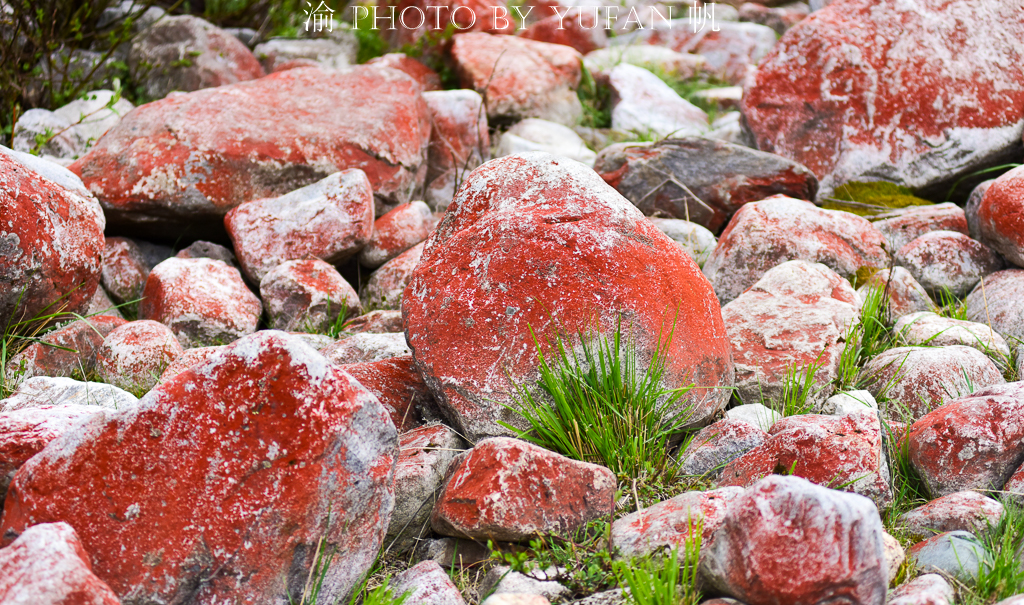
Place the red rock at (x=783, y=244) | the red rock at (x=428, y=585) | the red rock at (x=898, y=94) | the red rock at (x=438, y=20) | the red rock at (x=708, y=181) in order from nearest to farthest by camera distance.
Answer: the red rock at (x=428, y=585), the red rock at (x=783, y=244), the red rock at (x=708, y=181), the red rock at (x=898, y=94), the red rock at (x=438, y=20)

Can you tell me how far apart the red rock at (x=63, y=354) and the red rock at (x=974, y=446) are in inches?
112


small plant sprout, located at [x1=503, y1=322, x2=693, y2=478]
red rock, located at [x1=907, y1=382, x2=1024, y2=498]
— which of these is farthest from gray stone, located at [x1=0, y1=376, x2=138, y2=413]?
red rock, located at [x1=907, y1=382, x2=1024, y2=498]

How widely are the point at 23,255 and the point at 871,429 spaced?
2.84 m

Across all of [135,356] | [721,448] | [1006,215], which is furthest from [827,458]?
[135,356]

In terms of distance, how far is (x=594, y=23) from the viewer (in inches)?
311

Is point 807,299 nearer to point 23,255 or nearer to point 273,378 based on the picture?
point 273,378

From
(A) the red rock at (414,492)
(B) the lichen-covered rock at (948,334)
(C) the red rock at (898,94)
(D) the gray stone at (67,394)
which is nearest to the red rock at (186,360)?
(D) the gray stone at (67,394)

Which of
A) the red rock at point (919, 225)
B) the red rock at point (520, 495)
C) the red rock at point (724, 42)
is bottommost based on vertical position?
the red rock at point (919, 225)

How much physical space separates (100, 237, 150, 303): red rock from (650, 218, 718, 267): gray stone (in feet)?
8.39

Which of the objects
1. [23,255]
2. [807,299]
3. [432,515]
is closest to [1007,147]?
[807,299]

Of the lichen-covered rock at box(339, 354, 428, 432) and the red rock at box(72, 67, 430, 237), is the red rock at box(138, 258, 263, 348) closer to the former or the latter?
the red rock at box(72, 67, 430, 237)

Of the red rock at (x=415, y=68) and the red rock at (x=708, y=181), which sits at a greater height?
the red rock at (x=415, y=68)

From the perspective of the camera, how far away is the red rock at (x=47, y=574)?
1427mm

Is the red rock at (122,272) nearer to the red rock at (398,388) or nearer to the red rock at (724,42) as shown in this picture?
the red rock at (398,388)
